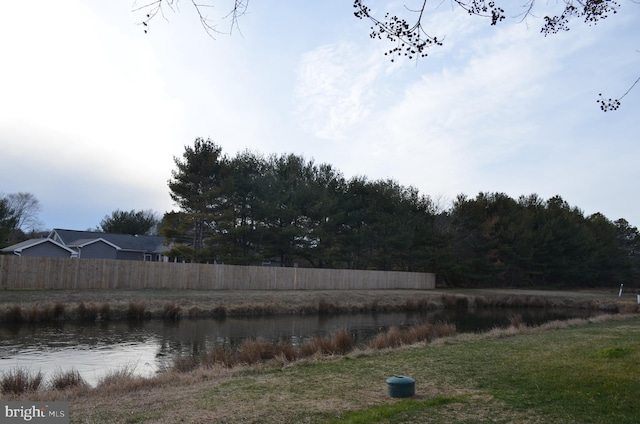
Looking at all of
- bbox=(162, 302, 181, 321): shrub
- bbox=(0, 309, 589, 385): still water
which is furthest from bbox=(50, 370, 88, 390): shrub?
bbox=(162, 302, 181, 321): shrub

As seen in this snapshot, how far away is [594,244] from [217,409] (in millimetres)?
62896

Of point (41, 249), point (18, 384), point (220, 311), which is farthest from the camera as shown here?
point (41, 249)

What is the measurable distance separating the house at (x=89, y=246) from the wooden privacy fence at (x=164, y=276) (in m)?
9.34

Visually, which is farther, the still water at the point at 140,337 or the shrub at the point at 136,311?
the shrub at the point at 136,311

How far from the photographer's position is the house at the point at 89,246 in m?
39.6

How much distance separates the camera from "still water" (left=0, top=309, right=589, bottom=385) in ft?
42.1

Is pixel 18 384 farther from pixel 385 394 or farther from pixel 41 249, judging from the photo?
pixel 41 249

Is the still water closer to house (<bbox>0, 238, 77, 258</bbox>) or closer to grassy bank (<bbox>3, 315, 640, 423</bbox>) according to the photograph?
grassy bank (<bbox>3, 315, 640, 423</bbox>)

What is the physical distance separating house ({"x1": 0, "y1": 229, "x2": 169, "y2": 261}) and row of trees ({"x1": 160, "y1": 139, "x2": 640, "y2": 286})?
240 inches

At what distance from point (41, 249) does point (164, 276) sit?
50.1ft

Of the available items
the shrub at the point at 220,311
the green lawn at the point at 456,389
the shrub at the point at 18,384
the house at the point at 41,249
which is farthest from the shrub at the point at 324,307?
the house at the point at 41,249

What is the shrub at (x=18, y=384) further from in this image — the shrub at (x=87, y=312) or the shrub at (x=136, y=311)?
the shrub at (x=136, y=311)

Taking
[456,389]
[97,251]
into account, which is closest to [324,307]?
[456,389]

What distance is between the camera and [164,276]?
30.5m
